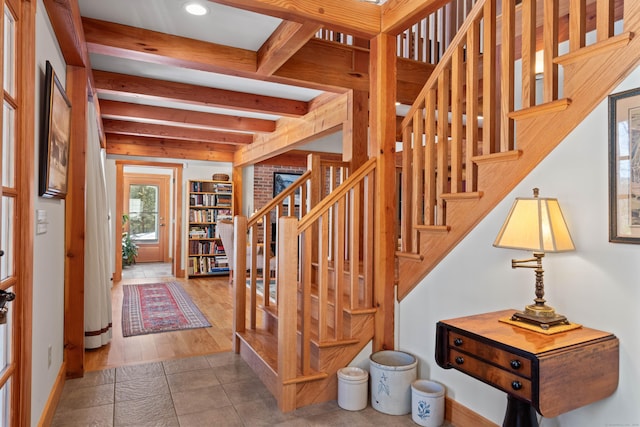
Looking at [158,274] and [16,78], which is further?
[158,274]

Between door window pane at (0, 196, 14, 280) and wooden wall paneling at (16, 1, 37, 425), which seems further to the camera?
wooden wall paneling at (16, 1, 37, 425)

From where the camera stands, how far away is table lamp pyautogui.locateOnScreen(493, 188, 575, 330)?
1.60 m

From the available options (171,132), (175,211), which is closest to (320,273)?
(171,132)

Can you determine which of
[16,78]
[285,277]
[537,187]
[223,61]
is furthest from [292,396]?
[223,61]

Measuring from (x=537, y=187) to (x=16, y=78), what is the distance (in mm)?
2215

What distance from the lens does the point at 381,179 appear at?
2.70 metres

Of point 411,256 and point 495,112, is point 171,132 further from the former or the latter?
point 495,112

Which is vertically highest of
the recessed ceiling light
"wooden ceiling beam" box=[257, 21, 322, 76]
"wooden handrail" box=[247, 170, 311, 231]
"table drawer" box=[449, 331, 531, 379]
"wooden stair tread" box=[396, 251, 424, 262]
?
the recessed ceiling light

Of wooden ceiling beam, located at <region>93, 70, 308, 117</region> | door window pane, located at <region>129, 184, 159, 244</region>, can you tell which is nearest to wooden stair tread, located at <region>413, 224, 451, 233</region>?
wooden ceiling beam, located at <region>93, 70, 308, 117</region>

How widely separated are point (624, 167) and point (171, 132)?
578cm

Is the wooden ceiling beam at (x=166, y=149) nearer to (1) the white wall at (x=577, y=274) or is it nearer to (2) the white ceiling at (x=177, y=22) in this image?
(2) the white ceiling at (x=177, y=22)

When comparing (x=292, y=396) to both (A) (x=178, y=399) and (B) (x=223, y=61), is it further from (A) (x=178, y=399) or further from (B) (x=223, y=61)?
(B) (x=223, y=61)

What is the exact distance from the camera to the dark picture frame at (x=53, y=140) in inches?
79.7

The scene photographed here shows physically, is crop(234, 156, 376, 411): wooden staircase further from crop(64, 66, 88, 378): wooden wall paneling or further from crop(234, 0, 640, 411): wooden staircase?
crop(64, 66, 88, 378): wooden wall paneling
